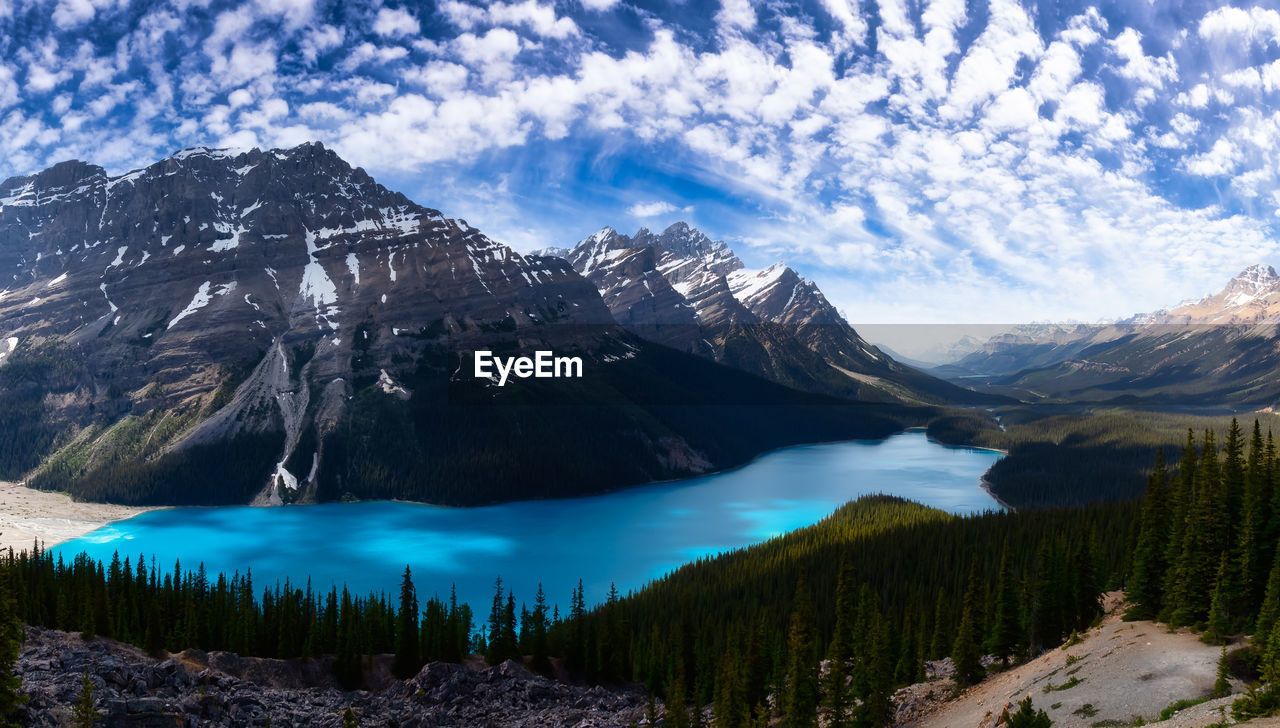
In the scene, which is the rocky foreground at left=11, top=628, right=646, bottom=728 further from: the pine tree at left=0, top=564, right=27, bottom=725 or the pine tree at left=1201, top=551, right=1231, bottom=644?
the pine tree at left=1201, top=551, right=1231, bottom=644

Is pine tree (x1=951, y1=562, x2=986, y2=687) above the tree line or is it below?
below

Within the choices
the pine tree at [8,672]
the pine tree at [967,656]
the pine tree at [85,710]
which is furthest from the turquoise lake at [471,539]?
the pine tree at [85,710]

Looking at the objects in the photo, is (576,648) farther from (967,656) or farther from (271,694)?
(967,656)

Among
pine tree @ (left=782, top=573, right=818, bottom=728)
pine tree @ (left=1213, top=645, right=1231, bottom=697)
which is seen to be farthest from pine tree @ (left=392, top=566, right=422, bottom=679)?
pine tree @ (left=1213, top=645, right=1231, bottom=697)

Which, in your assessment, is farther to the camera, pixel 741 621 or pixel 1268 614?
pixel 741 621

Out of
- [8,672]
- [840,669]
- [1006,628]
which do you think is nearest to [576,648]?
[840,669]

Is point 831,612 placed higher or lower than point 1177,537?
lower

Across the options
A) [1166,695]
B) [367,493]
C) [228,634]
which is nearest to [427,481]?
[367,493]
